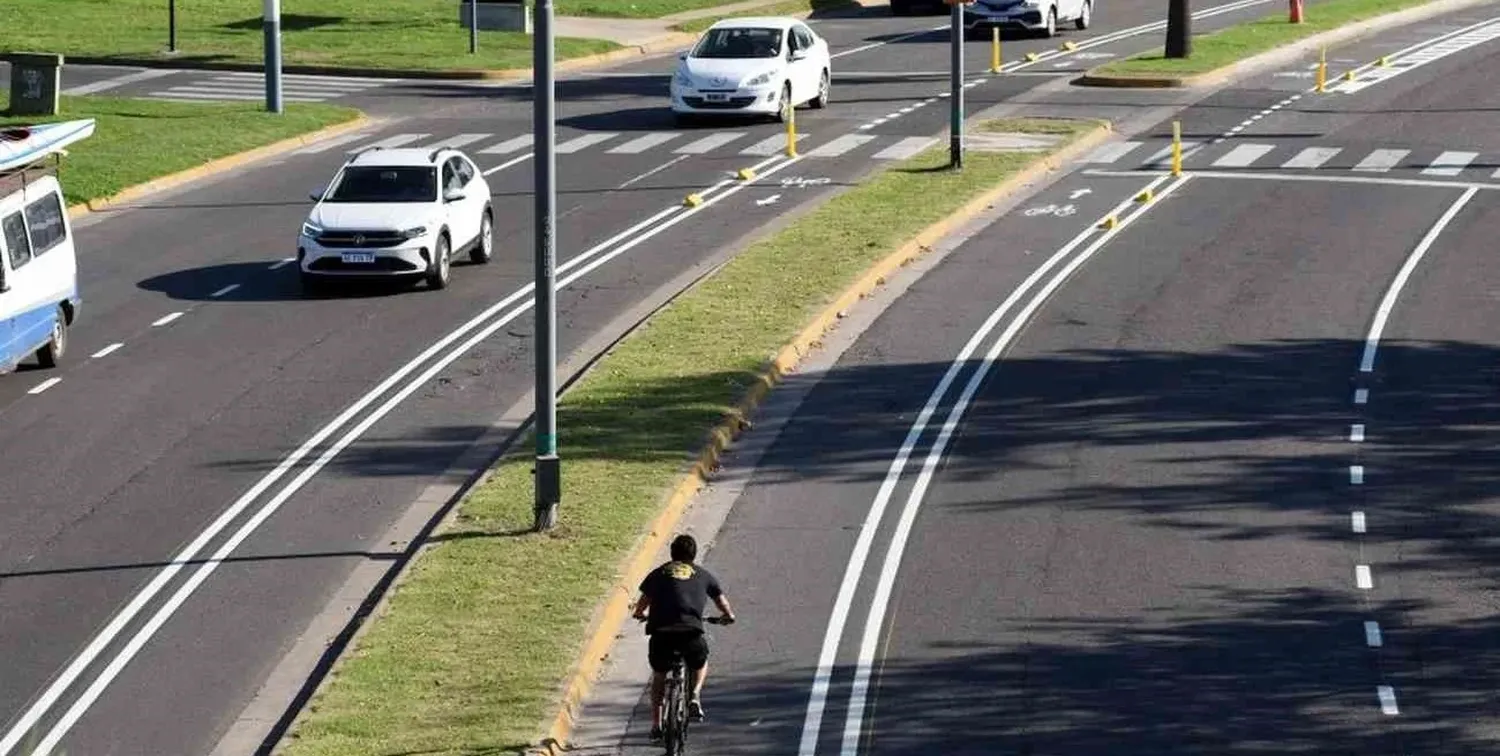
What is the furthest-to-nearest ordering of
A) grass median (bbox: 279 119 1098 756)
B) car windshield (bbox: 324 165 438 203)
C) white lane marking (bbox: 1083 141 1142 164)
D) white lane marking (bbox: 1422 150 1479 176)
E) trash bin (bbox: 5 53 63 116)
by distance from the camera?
trash bin (bbox: 5 53 63 116) → white lane marking (bbox: 1083 141 1142 164) → white lane marking (bbox: 1422 150 1479 176) → car windshield (bbox: 324 165 438 203) → grass median (bbox: 279 119 1098 756)

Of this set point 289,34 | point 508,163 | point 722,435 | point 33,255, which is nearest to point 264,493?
point 722,435

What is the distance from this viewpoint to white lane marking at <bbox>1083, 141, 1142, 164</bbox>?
41062 millimetres

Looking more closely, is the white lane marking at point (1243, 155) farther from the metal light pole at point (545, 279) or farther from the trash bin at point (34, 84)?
the metal light pole at point (545, 279)

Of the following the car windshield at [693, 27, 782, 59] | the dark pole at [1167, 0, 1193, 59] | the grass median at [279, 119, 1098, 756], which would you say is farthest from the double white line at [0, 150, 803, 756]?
the dark pole at [1167, 0, 1193, 59]

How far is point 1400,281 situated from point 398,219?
12204 mm

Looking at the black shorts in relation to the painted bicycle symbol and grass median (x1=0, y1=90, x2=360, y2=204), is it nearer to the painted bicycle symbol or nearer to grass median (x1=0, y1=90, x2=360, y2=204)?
the painted bicycle symbol

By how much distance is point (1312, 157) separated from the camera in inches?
1628

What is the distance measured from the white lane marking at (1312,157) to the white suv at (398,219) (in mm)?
14010

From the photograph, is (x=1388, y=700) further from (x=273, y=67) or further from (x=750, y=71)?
(x=273, y=67)

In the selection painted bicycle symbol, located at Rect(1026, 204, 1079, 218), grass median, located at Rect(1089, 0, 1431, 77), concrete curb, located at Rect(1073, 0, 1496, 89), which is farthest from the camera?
grass median, located at Rect(1089, 0, 1431, 77)

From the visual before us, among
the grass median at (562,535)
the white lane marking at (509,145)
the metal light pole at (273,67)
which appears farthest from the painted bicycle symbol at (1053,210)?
the metal light pole at (273,67)

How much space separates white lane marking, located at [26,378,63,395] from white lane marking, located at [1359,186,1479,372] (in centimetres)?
1345

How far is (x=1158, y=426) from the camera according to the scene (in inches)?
963

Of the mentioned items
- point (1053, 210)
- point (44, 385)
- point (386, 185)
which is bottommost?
point (44, 385)
